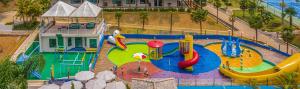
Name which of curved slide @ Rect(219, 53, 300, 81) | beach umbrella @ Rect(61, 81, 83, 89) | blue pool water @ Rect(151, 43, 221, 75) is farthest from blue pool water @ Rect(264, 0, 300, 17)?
beach umbrella @ Rect(61, 81, 83, 89)

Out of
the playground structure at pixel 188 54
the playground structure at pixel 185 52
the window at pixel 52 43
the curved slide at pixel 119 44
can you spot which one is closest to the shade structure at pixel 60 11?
the window at pixel 52 43

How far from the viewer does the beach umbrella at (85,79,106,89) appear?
1619 inches

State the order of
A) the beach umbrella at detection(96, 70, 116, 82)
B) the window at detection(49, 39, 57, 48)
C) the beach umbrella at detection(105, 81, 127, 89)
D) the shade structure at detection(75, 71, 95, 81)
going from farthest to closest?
the window at detection(49, 39, 57, 48), the beach umbrella at detection(96, 70, 116, 82), the shade structure at detection(75, 71, 95, 81), the beach umbrella at detection(105, 81, 127, 89)

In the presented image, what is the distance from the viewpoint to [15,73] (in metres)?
38.2

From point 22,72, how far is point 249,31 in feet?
140

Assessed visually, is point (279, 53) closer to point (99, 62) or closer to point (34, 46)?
point (99, 62)

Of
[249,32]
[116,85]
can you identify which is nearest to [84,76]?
[116,85]

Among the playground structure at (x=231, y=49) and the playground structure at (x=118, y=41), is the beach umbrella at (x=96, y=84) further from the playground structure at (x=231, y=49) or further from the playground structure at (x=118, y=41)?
the playground structure at (x=231, y=49)

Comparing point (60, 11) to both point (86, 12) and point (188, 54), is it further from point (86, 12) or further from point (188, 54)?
point (188, 54)

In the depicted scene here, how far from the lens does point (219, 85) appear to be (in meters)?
45.1

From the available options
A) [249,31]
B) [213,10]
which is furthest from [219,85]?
[213,10]

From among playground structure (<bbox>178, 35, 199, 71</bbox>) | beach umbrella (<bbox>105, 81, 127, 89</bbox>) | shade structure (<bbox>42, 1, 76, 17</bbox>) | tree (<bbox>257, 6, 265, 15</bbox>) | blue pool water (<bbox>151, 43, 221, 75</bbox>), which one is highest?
shade structure (<bbox>42, 1, 76, 17</bbox>)

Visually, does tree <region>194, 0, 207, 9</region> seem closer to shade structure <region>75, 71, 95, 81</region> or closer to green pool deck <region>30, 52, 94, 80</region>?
green pool deck <region>30, 52, 94, 80</region>

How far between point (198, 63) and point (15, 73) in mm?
23759
